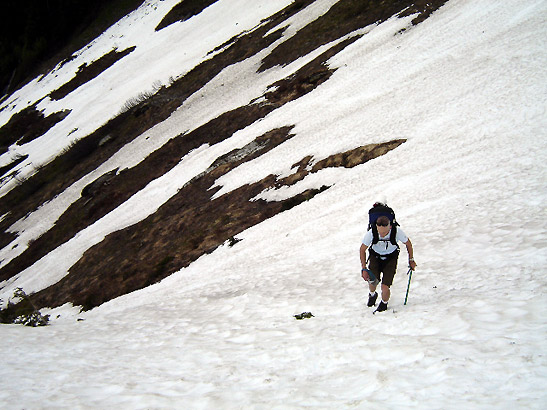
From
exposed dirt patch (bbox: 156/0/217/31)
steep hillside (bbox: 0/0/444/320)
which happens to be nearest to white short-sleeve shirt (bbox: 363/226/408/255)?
steep hillside (bbox: 0/0/444/320)

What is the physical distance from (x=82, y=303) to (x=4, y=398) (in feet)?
52.2

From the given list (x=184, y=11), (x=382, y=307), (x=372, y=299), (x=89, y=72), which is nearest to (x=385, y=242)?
(x=382, y=307)

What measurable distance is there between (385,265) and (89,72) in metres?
67.0

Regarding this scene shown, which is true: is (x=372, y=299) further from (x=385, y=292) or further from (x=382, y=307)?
(x=385, y=292)

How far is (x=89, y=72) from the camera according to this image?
61.0 metres

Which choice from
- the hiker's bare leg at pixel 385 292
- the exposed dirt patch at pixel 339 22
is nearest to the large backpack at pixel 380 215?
the hiker's bare leg at pixel 385 292

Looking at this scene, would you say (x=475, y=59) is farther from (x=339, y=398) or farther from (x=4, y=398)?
(x=4, y=398)

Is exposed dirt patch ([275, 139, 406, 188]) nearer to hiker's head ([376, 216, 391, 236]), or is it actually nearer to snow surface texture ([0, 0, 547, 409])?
snow surface texture ([0, 0, 547, 409])

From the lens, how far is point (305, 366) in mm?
6305

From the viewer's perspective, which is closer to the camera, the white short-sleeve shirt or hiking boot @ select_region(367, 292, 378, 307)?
the white short-sleeve shirt

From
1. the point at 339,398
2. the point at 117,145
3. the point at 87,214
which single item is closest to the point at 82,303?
the point at 87,214

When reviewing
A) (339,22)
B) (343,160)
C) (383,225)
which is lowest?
(343,160)

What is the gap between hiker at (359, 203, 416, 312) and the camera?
276 inches

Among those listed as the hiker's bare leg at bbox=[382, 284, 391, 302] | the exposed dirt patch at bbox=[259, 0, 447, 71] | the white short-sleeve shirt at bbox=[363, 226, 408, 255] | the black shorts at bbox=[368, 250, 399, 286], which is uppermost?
the exposed dirt patch at bbox=[259, 0, 447, 71]
